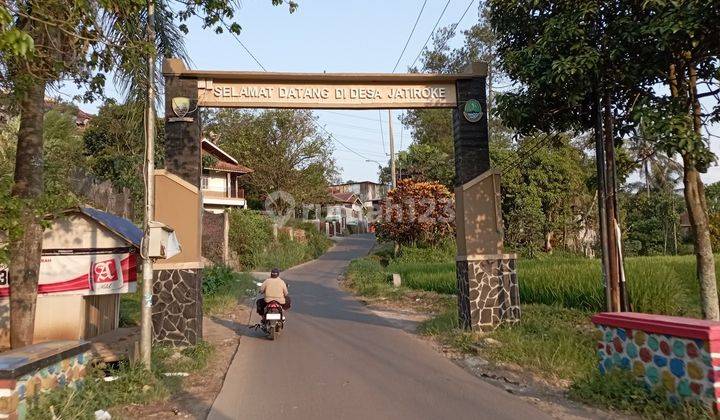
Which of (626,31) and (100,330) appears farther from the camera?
(100,330)

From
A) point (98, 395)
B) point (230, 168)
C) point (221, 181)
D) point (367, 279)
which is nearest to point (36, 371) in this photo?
point (98, 395)

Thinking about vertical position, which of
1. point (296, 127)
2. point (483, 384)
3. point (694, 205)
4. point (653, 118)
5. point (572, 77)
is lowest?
point (483, 384)

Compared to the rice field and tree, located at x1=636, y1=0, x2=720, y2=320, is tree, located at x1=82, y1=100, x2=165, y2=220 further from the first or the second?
tree, located at x1=636, y1=0, x2=720, y2=320

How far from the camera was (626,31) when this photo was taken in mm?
8086

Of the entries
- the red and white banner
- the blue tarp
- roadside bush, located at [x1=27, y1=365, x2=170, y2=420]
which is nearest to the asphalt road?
roadside bush, located at [x1=27, y1=365, x2=170, y2=420]

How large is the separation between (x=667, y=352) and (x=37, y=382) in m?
6.21

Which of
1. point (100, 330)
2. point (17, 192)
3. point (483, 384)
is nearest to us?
point (483, 384)

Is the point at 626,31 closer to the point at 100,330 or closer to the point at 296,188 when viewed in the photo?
the point at 100,330

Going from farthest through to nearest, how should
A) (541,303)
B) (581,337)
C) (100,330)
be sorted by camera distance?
(541,303)
(100,330)
(581,337)

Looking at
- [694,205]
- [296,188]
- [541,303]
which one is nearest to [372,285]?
[541,303]

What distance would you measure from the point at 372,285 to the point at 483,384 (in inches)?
471

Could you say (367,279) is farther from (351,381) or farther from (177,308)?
(351,381)

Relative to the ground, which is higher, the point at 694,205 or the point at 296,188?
the point at 296,188

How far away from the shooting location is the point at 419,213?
27.5 m
